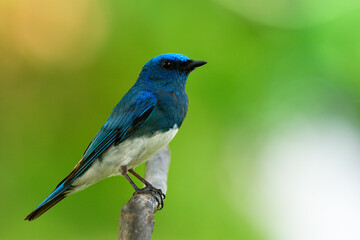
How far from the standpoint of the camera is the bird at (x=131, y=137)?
4273 millimetres

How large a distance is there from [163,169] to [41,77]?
6.66 ft

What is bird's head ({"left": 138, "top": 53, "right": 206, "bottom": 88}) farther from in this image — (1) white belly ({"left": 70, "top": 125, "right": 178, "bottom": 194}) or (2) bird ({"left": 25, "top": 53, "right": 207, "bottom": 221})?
(1) white belly ({"left": 70, "top": 125, "right": 178, "bottom": 194})

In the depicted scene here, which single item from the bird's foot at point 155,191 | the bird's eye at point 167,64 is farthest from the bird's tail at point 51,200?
the bird's eye at point 167,64

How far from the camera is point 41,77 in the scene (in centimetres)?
583

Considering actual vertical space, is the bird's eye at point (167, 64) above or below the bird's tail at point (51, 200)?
above

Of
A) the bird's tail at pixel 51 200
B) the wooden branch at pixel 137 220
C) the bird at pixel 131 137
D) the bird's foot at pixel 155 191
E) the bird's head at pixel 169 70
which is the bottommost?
the bird's tail at pixel 51 200

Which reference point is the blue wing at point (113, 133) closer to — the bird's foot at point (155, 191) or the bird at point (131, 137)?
the bird at point (131, 137)

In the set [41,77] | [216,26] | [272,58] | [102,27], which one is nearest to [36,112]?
[41,77]

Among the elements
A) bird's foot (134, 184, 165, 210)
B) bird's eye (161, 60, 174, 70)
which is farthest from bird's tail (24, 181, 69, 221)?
bird's eye (161, 60, 174, 70)

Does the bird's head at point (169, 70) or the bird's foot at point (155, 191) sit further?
the bird's head at point (169, 70)

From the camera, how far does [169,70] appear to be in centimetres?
465

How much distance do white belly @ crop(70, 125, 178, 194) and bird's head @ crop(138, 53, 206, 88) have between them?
46cm

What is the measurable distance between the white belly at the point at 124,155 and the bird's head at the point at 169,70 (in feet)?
1.52

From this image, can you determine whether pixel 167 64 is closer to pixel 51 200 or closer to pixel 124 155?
pixel 124 155
